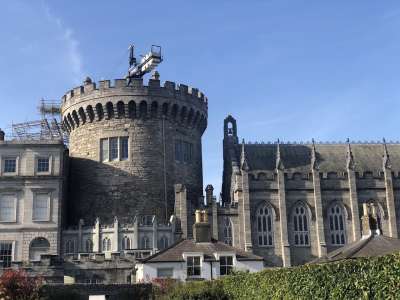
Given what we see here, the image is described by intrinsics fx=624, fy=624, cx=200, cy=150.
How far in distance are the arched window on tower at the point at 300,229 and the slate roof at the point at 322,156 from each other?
522 cm

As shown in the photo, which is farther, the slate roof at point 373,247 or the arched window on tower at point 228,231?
the arched window on tower at point 228,231

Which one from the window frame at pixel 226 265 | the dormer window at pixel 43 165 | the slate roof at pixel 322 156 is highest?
the slate roof at pixel 322 156

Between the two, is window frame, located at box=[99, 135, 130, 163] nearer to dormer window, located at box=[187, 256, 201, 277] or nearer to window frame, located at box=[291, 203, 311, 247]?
window frame, located at box=[291, 203, 311, 247]

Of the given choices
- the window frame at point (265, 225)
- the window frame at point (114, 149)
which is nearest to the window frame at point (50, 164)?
the window frame at point (114, 149)

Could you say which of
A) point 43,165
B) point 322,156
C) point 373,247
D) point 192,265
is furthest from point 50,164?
point 373,247

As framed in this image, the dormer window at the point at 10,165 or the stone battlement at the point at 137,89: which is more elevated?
the stone battlement at the point at 137,89

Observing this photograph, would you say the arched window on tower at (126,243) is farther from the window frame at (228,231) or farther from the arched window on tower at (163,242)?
the window frame at (228,231)

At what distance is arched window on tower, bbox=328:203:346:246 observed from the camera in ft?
184

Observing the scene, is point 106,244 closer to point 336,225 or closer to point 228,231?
point 228,231

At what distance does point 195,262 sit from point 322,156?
27.7m

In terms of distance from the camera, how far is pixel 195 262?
1501 inches

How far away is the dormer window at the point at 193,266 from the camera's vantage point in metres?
37.8

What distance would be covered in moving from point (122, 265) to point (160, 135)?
17.0 meters

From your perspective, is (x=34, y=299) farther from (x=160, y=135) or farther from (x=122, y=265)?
(x=160, y=135)
